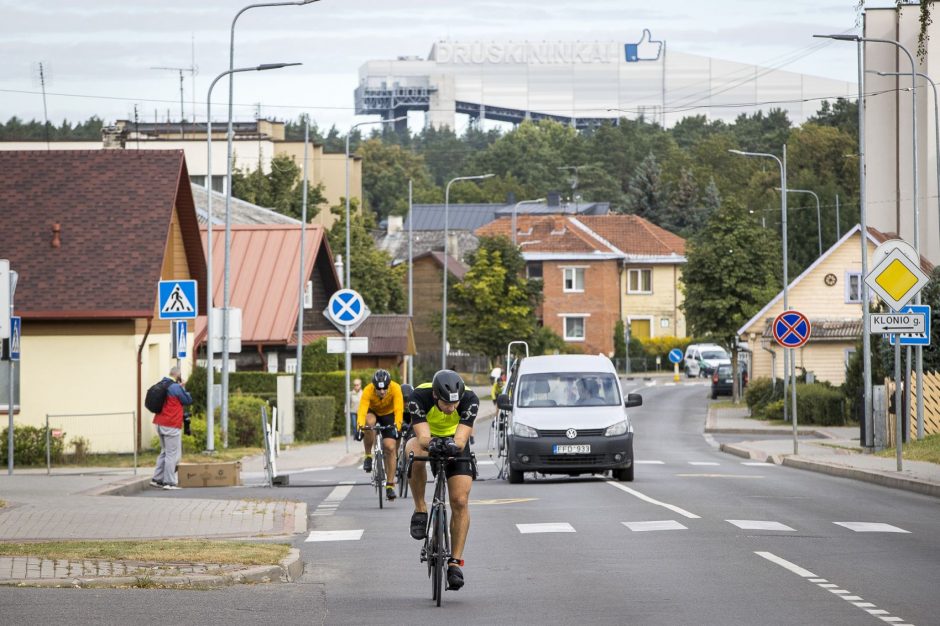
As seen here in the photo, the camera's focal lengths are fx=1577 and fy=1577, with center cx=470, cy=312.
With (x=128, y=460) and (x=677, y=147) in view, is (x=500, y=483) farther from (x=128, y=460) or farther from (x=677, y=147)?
(x=677, y=147)

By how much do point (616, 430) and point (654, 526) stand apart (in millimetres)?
7768

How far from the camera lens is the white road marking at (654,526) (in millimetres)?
16094

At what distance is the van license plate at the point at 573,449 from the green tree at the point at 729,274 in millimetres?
46851

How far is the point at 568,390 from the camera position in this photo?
25406 millimetres

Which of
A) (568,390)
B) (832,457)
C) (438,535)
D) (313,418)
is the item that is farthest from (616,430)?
(313,418)

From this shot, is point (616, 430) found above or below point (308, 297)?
below

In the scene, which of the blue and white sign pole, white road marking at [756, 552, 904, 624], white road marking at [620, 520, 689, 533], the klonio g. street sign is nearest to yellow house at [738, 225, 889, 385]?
the blue and white sign pole

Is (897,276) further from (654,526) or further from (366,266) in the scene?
(366,266)

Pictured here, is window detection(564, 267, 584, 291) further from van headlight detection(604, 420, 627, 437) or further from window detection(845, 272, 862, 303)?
van headlight detection(604, 420, 627, 437)

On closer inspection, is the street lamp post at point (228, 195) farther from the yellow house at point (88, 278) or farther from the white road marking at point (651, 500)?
the white road marking at point (651, 500)

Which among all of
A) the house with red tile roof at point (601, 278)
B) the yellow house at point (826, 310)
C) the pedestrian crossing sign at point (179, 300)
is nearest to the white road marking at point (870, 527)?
the pedestrian crossing sign at point (179, 300)

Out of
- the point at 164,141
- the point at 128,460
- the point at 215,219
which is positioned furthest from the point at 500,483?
the point at 164,141

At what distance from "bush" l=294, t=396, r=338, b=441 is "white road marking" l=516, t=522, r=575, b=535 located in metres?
26.5

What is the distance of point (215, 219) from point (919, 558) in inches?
2032
